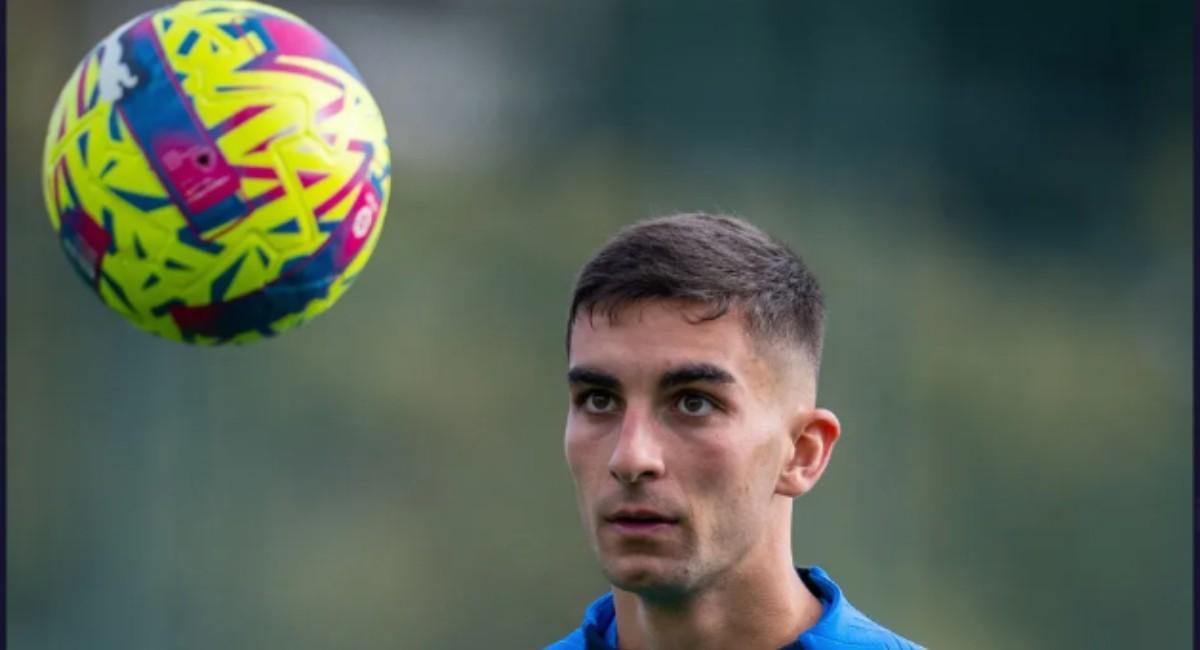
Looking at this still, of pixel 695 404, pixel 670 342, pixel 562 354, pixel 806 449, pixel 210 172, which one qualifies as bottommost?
pixel 562 354

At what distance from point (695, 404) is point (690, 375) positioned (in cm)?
5

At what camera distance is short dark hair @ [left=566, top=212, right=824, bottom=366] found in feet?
11.9

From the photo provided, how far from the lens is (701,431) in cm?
354

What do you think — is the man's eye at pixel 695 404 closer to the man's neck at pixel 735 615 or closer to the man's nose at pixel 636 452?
the man's nose at pixel 636 452

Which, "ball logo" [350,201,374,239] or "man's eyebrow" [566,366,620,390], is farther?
"ball logo" [350,201,374,239]

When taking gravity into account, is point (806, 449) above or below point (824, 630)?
above

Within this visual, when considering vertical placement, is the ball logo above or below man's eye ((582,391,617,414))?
above

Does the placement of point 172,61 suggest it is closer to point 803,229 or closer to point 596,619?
point 596,619

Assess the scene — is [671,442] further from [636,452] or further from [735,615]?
[735,615]

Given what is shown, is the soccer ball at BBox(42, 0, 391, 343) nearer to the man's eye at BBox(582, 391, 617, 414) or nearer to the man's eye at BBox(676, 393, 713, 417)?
the man's eye at BBox(582, 391, 617, 414)

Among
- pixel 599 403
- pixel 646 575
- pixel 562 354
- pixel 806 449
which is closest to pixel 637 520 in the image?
pixel 646 575

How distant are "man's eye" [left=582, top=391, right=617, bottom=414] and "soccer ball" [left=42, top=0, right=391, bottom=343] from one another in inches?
46.0

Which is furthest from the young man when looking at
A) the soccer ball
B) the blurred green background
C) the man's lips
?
the blurred green background

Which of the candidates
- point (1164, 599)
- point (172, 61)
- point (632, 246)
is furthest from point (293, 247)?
point (1164, 599)
